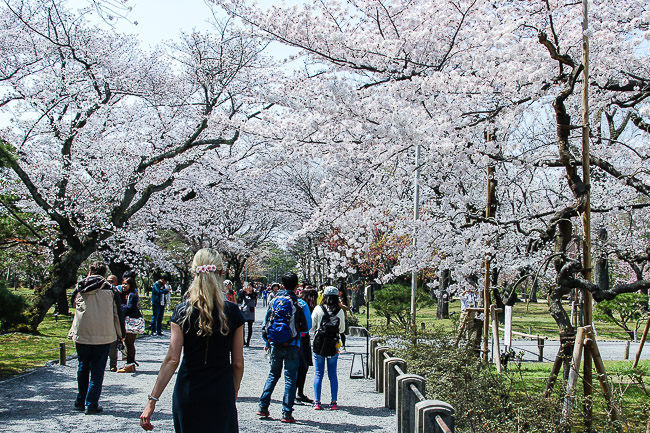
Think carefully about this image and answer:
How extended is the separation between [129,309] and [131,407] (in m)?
3.24

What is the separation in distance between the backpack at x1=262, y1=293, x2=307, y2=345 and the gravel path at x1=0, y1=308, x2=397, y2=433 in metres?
0.98

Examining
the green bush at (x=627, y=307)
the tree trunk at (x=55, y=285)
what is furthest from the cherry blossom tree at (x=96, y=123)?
the green bush at (x=627, y=307)

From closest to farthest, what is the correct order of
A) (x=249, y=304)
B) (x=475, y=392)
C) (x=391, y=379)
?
(x=475, y=392), (x=391, y=379), (x=249, y=304)

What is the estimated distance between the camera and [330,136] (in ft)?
26.4

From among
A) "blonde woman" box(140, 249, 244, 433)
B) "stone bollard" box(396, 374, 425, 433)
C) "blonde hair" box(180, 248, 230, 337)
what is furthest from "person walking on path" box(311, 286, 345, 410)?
"blonde hair" box(180, 248, 230, 337)

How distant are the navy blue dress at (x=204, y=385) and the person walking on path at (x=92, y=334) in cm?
360

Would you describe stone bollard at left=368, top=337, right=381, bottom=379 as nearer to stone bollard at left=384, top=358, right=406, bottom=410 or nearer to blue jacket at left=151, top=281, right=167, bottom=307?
stone bollard at left=384, top=358, right=406, bottom=410

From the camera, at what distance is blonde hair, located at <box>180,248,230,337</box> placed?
11.8ft

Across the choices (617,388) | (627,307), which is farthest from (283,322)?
(627,307)

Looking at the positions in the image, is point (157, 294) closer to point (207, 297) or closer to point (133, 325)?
point (133, 325)

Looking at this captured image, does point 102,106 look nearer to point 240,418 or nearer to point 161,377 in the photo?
point 240,418

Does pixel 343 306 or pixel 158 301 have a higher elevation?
pixel 343 306

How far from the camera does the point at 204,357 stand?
11.9 ft

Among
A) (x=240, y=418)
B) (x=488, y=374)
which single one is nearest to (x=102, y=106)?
(x=240, y=418)
